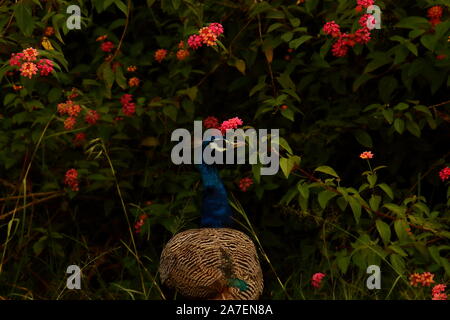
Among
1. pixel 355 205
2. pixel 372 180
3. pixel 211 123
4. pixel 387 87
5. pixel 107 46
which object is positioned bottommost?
pixel 355 205

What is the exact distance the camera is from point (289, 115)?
14.4 ft

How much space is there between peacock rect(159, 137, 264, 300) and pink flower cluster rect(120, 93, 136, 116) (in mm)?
986

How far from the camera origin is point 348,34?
14.2ft

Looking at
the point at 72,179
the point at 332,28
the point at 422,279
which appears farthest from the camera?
the point at 72,179

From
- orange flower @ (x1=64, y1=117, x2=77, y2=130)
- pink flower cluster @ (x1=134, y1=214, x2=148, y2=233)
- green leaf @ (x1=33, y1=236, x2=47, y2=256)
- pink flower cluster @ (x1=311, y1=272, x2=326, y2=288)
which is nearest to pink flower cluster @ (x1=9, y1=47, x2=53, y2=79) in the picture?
orange flower @ (x1=64, y1=117, x2=77, y2=130)

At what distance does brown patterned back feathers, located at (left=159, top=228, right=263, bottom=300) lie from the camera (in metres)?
3.58

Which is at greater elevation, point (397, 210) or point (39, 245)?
point (397, 210)

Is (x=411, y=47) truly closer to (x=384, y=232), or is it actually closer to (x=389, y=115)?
(x=389, y=115)

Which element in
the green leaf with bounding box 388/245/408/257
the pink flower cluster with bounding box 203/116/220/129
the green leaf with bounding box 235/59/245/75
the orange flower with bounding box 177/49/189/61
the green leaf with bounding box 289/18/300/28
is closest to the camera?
the green leaf with bounding box 388/245/408/257

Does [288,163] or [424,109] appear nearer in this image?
[288,163]

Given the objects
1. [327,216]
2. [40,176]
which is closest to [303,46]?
[327,216]

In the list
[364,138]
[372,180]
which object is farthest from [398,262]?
[364,138]

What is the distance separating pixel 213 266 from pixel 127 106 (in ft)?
4.70

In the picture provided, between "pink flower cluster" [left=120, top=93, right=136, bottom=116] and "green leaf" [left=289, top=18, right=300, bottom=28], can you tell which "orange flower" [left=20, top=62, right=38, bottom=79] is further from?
"green leaf" [left=289, top=18, right=300, bottom=28]
